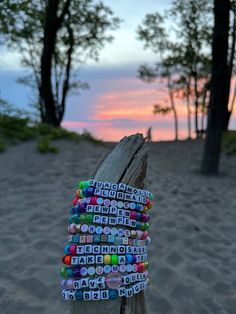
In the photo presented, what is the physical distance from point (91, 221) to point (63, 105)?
20.5 metres

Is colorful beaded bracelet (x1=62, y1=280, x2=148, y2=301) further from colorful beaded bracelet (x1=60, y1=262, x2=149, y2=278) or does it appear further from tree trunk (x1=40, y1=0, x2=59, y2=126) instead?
tree trunk (x1=40, y1=0, x2=59, y2=126)

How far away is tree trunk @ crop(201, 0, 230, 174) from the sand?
93 centimetres

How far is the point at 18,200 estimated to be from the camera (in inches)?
367

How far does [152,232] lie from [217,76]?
5.92m

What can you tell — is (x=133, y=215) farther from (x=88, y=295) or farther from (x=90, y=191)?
(x=88, y=295)

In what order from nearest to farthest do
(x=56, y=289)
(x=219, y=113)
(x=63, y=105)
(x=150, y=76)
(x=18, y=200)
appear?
1. (x=56, y=289)
2. (x=18, y=200)
3. (x=219, y=113)
4. (x=63, y=105)
5. (x=150, y=76)

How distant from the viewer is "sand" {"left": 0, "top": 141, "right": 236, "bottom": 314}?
5.97m

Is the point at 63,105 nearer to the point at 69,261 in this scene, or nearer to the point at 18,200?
the point at 18,200

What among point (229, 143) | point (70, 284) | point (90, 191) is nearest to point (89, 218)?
point (90, 191)

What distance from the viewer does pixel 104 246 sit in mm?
2393

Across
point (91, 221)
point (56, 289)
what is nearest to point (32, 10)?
point (56, 289)

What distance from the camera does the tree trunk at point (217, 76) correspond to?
12219 mm

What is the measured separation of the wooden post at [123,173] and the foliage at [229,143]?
42.0 feet

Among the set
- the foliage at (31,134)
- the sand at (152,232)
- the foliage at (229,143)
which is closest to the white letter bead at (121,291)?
the sand at (152,232)
